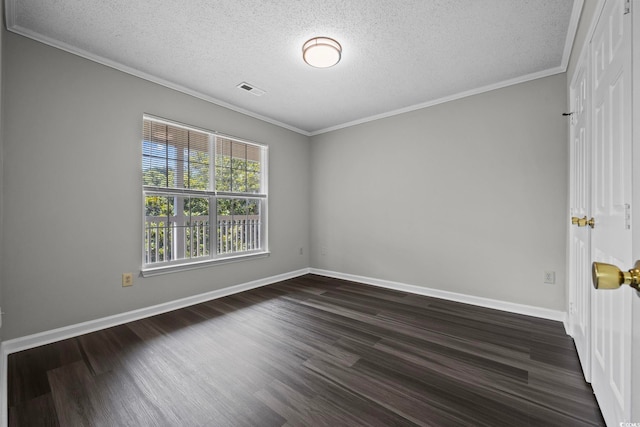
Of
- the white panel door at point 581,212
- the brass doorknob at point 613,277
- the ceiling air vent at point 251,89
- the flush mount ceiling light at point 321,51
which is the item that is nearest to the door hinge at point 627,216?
the brass doorknob at point 613,277

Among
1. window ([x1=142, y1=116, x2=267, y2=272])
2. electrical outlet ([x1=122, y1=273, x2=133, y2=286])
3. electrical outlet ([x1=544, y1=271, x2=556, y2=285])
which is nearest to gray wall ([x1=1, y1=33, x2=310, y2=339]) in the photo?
electrical outlet ([x1=122, y1=273, x2=133, y2=286])

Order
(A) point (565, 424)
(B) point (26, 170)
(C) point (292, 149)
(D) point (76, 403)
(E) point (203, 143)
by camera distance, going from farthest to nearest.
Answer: (C) point (292, 149) < (E) point (203, 143) < (B) point (26, 170) < (D) point (76, 403) < (A) point (565, 424)

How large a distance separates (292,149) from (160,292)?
2747 mm

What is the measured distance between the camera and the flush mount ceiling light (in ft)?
7.10

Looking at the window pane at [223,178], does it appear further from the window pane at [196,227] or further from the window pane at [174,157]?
the window pane at [196,227]

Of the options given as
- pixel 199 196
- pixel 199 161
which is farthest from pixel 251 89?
pixel 199 196

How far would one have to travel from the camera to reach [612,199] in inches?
41.8

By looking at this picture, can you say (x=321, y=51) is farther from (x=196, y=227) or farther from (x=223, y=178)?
(x=196, y=227)

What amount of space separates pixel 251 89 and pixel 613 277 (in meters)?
3.26

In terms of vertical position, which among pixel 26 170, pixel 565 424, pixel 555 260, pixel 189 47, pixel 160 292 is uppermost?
pixel 189 47

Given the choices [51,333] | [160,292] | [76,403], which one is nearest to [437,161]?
[160,292]

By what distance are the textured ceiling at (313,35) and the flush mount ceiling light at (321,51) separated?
2.2 inches

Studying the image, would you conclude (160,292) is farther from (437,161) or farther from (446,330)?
(437,161)

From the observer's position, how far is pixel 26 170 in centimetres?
206
